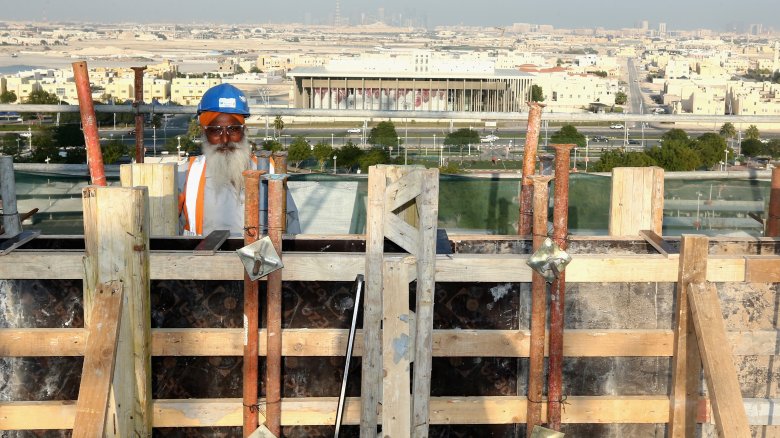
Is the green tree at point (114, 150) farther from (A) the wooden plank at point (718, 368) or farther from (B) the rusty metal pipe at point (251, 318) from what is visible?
(A) the wooden plank at point (718, 368)

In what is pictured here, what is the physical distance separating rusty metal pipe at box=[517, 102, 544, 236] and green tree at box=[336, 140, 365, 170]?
5310mm

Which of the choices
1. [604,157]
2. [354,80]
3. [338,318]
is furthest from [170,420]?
[354,80]

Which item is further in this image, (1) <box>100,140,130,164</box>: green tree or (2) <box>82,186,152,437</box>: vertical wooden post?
(1) <box>100,140,130,164</box>: green tree

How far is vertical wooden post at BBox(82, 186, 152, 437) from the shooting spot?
3.94m

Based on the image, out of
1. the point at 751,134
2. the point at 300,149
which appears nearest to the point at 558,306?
the point at 300,149

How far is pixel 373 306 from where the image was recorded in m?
3.88

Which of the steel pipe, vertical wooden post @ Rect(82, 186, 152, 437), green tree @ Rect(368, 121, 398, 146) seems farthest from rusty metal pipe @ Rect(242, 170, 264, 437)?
green tree @ Rect(368, 121, 398, 146)

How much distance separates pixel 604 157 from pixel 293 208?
15069 mm

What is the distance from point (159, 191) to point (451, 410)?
189cm

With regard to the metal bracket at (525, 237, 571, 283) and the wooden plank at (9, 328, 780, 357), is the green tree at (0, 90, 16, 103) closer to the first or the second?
the wooden plank at (9, 328, 780, 357)

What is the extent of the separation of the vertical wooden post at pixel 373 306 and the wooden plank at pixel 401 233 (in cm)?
3

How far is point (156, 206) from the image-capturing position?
5.11 metres

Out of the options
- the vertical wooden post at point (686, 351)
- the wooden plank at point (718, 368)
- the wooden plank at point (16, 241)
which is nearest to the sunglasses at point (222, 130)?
the wooden plank at point (16, 241)

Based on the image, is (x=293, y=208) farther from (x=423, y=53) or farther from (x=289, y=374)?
(x=423, y=53)
